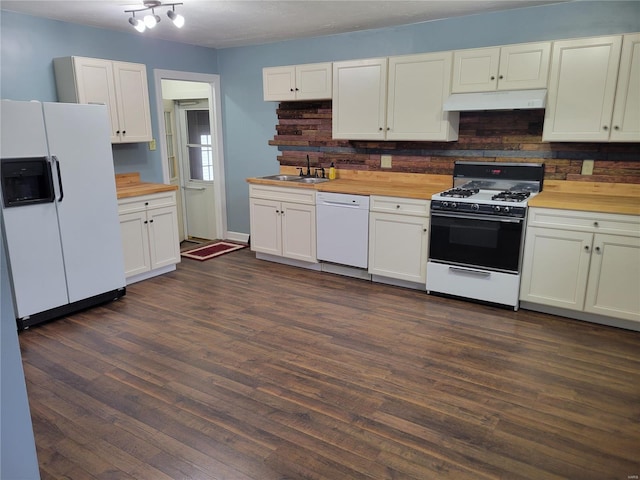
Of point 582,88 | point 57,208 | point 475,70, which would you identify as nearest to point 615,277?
point 582,88

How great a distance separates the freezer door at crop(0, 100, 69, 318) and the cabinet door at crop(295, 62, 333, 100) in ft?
7.87

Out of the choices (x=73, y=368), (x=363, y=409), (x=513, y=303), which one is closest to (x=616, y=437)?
(x=363, y=409)

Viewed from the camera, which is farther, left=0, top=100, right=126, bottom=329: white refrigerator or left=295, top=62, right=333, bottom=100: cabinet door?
left=295, top=62, right=333, bottom=100: cabinet door

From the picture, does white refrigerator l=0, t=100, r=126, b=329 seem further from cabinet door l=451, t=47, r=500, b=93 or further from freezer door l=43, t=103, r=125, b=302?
cabinet door l=451, t=47, r=500, b=93

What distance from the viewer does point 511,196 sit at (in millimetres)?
3676

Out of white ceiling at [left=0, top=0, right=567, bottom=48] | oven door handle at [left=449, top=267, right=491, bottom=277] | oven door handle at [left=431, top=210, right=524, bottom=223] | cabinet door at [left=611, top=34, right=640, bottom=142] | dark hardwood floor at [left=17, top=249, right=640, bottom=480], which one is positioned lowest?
dark hardwood floor at [left=17, top=249, right=640, bottom=480]

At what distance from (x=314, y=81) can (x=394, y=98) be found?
920 mm

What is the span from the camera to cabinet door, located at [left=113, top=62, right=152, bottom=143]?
4.29 meters

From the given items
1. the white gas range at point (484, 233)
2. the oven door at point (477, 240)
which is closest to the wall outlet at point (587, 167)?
the white gas range at point (484, 233)

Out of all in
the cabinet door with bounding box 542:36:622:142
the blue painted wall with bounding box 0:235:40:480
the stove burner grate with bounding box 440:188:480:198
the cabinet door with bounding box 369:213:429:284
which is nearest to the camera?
the blue painted wall with bounding box 0:235:40:480

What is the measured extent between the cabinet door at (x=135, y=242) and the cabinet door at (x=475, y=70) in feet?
9.99

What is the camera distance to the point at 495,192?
401 centimetres

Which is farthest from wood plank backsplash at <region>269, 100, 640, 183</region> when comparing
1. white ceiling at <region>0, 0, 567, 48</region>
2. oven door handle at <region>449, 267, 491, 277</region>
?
oven door handle at <region>449, 267, 491, 277</region>

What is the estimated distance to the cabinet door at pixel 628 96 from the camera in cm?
316
